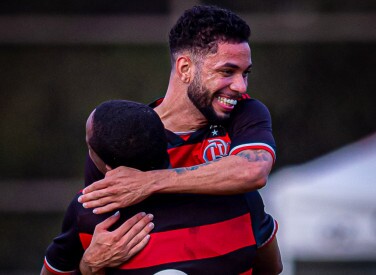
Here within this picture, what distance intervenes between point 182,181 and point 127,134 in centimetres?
38

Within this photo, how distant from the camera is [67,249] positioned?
289 cm

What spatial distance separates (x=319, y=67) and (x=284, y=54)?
1.07 ft

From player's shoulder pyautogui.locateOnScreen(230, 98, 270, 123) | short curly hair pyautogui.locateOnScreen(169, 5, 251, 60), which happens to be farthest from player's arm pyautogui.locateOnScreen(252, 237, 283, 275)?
short curly hair pyautogui.locateOnScreen(169, 5, 251, 60)

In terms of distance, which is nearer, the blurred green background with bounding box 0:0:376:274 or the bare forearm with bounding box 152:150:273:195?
the bare forearm with bounding box 152:150:273:195

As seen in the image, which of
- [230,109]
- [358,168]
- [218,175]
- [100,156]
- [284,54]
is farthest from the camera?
[284,54]

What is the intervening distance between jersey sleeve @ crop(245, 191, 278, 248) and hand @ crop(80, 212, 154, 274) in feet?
1.42

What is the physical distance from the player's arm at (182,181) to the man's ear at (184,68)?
1.81 ft

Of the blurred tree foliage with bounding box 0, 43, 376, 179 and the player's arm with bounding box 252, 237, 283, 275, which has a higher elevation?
the player's arm with bounding box 252, 237, 283, 275

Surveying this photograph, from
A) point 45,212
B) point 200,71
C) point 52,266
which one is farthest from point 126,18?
point 52,266

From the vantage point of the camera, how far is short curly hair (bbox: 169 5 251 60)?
3285 mm

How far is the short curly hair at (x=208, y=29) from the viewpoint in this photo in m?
3.29

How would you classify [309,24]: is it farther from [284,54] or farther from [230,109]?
[230,109]

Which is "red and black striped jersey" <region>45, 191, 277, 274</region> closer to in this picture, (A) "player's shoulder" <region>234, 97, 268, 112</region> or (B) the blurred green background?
(A) "player's shoulder" <region>234, 97, 268, 112</region>

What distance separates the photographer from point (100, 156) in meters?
2.64
